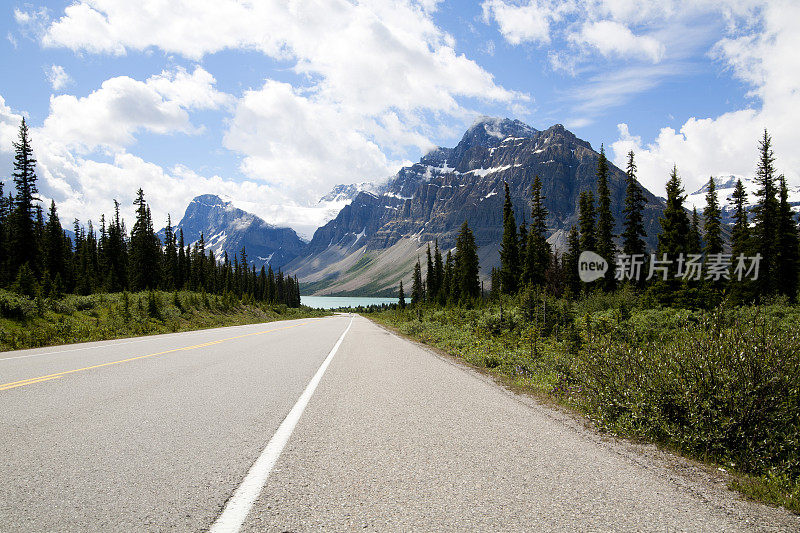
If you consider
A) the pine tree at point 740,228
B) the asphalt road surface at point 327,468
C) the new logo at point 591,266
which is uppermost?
the pine tree at point 740,228

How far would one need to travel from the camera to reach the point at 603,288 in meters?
44.0

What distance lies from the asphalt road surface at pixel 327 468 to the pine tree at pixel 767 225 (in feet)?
156

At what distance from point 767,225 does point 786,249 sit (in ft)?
11.0

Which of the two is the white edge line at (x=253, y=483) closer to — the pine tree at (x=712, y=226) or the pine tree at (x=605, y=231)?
the pine tree at (x=605, y=231)

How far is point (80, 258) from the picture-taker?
59469 millimetres

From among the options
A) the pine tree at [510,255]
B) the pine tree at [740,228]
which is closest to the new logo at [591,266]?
the pine tree at [510,255]

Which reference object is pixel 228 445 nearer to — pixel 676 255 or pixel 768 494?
pixel 768 494

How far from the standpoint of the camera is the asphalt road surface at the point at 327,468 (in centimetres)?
281

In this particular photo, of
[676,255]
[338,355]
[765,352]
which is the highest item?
[676,255]

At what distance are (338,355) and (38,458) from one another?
9.75 meters

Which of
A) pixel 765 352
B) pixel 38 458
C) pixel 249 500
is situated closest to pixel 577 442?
pixel 765 352

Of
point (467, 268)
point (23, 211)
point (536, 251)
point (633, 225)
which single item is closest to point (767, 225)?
point (633, 225)

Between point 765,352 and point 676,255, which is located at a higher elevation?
point 676,255

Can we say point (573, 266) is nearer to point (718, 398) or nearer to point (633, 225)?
point (633, 225)
